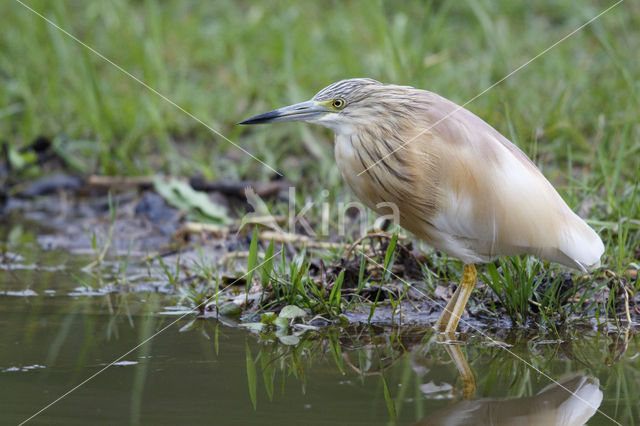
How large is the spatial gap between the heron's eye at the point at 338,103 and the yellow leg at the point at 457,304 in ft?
2.93

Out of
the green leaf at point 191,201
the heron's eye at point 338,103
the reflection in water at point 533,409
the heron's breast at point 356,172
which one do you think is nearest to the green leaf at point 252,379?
the reflection in water at point 533,409

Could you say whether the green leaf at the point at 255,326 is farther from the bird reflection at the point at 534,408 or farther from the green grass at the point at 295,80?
the green grass at the point at 295,80

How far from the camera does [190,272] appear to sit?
4617 mm

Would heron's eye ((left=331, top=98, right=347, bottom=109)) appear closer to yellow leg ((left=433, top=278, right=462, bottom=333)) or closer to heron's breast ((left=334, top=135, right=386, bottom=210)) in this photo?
heron's breast ((left=334, top=135, right=386, bottom=210))

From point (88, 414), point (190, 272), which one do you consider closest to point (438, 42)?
point (190, 272)

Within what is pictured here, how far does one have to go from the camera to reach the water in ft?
→ 8.76

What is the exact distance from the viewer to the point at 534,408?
272 cm

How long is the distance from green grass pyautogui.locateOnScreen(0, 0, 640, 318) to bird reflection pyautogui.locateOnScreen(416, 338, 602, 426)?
5.40 ft

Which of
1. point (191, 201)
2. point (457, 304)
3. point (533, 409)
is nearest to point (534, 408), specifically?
point (533, 409)

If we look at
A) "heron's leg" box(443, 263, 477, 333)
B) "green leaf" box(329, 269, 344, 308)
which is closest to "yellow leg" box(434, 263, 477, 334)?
"heron's leg" box(443, 263, 477, 333)

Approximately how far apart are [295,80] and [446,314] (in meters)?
3.59

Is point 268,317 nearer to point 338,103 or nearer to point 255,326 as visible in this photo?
point 255,326

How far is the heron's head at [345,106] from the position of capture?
3717mm

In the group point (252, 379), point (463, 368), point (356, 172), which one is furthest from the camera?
Answer: point (356, 172)
